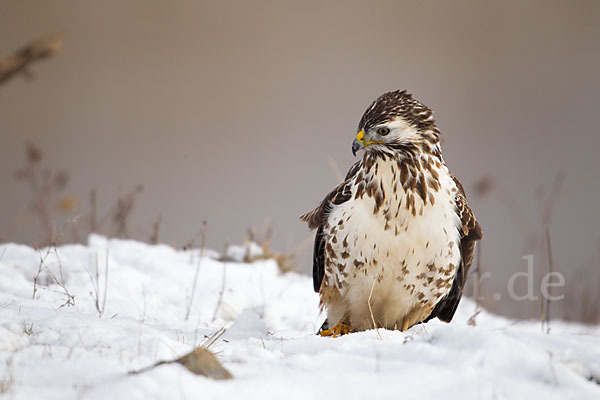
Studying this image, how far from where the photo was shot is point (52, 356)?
94.8 inches

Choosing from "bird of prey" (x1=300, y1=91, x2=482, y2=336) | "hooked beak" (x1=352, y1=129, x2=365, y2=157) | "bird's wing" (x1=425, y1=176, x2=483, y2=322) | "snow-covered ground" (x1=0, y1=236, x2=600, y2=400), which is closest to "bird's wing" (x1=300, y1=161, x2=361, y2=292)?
"bird of prey" (x1=300, y1=91, x2=482, y2=336)

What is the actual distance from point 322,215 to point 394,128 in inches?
30.8

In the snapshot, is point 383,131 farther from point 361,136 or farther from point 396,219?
point 396,219

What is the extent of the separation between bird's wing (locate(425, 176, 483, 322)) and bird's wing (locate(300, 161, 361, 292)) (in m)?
0.68

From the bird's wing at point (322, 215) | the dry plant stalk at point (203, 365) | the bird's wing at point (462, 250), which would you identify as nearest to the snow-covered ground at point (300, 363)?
the dry plant stalk at point (203, 365)

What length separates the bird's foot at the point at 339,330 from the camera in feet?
13.2

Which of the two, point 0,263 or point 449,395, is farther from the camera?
point 0,263

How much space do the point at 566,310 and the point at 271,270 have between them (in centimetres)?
375

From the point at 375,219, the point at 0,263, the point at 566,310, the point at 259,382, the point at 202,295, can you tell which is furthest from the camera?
the point at 566,310

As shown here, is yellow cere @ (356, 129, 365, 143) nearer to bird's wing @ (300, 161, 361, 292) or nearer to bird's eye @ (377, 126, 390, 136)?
bird's eye @ (377, 126, 390, 136)

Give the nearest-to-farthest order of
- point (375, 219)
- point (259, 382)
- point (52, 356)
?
1. point (259, 382)
2. point (52, 356)
3. point (375, 219)

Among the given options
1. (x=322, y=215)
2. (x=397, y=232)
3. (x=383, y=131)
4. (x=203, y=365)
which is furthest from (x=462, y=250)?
(x=203, y=365)

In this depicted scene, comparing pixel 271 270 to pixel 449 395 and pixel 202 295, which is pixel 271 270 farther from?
pixel 449 395

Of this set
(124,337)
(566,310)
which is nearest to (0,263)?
(124,337)
